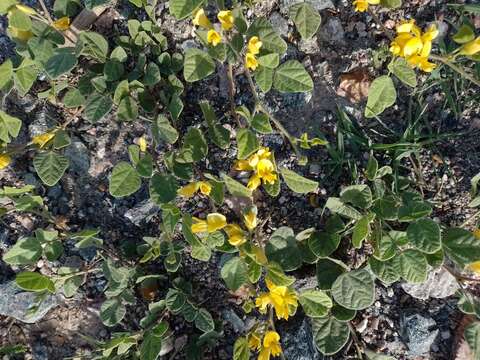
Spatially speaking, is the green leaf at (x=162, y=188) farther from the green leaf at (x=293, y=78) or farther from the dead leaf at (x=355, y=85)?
the dead leaf at (x=355, y=85)

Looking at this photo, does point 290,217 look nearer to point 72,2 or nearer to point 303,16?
point 303,16

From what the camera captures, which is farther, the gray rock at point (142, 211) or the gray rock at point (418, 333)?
the gray rock at point (142, 211)

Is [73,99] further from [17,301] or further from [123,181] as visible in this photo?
[17,301]

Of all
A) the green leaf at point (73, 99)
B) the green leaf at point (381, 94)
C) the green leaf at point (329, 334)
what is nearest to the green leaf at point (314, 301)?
the green leaf at point (329, 334)

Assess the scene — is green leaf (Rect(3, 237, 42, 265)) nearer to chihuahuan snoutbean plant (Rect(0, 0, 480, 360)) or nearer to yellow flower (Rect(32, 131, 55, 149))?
chihuahuan snoutbean plant (Rect(0, 0, 480, 360))

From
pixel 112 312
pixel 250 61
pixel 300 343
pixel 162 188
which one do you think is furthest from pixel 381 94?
pixel 112 312

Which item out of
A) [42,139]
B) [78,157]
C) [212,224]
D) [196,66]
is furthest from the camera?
[78,157]

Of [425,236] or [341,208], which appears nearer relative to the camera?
[425,236]

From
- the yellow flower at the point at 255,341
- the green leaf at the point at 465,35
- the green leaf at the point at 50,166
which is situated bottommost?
the yellow flower at the point at 255,341
